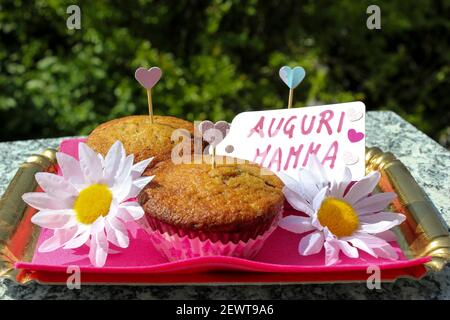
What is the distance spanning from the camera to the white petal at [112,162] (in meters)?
1.54

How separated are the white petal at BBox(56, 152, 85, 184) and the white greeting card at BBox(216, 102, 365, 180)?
0.41 m

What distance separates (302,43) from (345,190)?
2.35 metres

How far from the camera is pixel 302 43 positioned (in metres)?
3.89

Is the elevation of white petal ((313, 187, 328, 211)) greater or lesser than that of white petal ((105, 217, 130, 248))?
greater

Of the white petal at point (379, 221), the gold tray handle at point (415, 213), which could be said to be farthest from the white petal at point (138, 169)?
the gold tray handle at point (415, 213)

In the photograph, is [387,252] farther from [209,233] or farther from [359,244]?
[209,233]

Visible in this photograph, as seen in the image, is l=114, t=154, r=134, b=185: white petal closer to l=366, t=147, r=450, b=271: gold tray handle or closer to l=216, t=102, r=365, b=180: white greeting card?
l=216, t=102, r=365, b=180: white greeting card

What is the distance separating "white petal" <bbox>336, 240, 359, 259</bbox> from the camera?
57.9 inches

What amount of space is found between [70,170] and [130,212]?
19 cm

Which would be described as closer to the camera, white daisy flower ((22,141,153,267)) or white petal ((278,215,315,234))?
white daisy flower ((22,141,153,267))

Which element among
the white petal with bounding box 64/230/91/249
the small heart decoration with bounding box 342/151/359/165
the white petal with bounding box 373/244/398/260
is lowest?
the white petal with bounding box 373/244/398/260

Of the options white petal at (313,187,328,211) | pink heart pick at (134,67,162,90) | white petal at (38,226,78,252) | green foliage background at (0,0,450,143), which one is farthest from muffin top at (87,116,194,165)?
green foliage background at (0,0,450,143)
